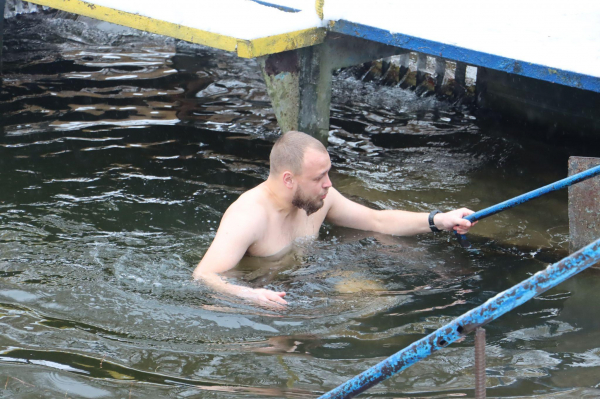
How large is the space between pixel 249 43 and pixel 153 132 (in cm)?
247

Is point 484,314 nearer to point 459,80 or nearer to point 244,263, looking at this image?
point 244,263

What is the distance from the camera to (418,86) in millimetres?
8898

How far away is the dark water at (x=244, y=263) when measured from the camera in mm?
3285

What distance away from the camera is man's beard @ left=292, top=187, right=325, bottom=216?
4.37 metres

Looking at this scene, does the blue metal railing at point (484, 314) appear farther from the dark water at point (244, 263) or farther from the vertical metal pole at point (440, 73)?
the vertical metal pole at point (440, 73)

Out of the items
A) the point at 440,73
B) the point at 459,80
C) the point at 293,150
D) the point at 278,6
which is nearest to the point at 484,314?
the point at 293,150

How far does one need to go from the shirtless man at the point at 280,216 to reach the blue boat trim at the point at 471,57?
1133 mm

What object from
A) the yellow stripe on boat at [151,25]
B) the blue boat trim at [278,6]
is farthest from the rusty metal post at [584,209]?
the blue boat trim at [278,6]

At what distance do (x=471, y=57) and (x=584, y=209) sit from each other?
136cm

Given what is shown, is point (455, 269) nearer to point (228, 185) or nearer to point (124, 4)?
point (228, 185)

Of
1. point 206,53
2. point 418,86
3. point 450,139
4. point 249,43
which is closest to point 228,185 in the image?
point 249,43

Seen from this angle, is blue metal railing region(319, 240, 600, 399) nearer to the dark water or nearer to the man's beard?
the dark water

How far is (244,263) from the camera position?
14.5 feet

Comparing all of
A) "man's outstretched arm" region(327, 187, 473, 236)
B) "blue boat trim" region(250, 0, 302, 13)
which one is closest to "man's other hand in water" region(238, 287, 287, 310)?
"man's outstretched arm" region(327, 187, 473, 236)
